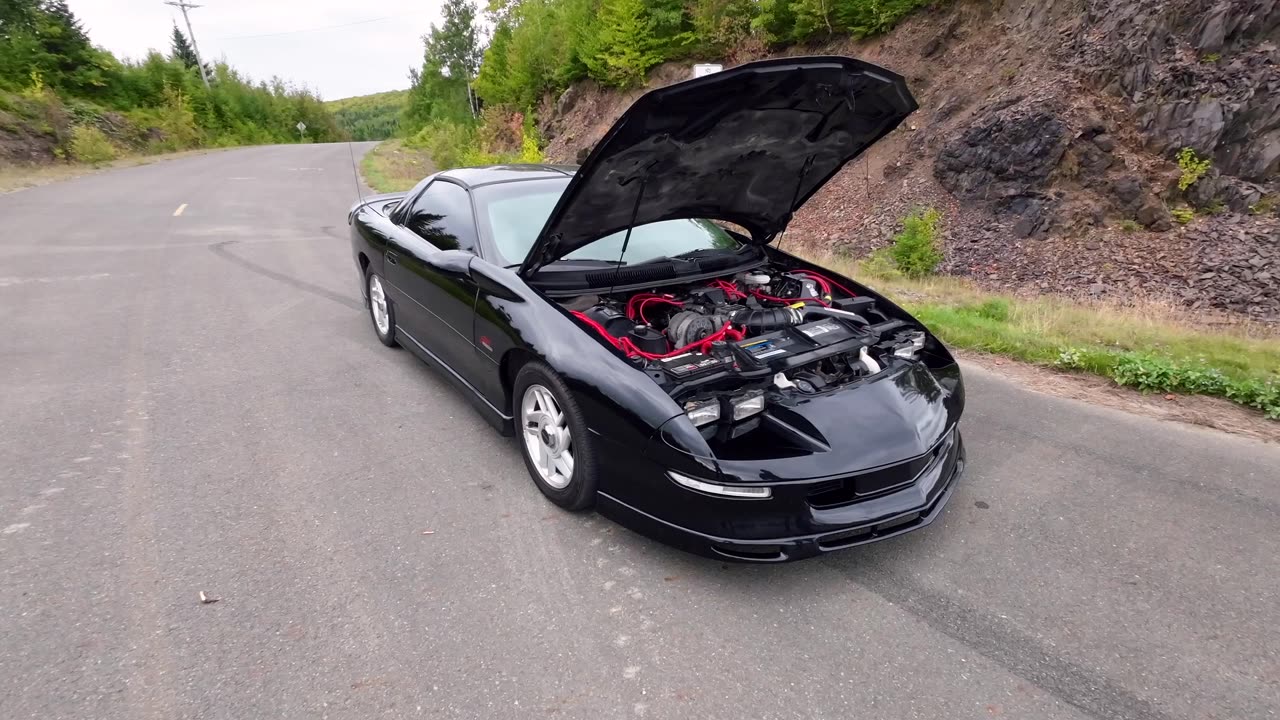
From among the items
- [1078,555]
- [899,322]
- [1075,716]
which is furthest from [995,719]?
[899,322]

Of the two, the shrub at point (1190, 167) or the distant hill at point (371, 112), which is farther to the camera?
the distant hill at point (371, 112)

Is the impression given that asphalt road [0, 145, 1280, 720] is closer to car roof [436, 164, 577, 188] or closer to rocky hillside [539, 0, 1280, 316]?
car roof [436, 164, 577, 188]

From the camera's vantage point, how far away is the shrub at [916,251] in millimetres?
9547

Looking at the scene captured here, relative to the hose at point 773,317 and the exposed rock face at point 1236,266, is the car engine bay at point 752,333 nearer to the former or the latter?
the hose at point 773,317

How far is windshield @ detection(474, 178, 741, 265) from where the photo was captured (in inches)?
148

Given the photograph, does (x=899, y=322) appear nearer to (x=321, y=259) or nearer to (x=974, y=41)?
(x=321, y=259)

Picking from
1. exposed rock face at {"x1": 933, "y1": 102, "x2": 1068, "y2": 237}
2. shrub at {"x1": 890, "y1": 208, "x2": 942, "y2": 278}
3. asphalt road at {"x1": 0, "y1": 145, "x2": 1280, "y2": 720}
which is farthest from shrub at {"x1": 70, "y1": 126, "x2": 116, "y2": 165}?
exposed rock face at {"x1": 933, "y1": 102, "x2": 1068, "y2": 237}

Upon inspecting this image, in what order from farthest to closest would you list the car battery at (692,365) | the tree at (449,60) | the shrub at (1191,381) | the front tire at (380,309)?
the tree at (449,60) → the front tire at (380,309) → the shrub at (1191,381) → the car battery at (692,365)

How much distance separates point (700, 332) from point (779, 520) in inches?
44.8

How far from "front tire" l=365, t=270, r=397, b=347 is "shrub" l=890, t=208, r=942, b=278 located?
7164 mm

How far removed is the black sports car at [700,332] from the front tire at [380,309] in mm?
423

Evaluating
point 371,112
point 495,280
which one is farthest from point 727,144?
point 371,112

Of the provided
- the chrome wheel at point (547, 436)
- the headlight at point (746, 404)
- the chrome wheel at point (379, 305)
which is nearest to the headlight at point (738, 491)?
the headlight at point (746, 404)

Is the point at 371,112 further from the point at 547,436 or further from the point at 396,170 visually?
the point at 547,436
